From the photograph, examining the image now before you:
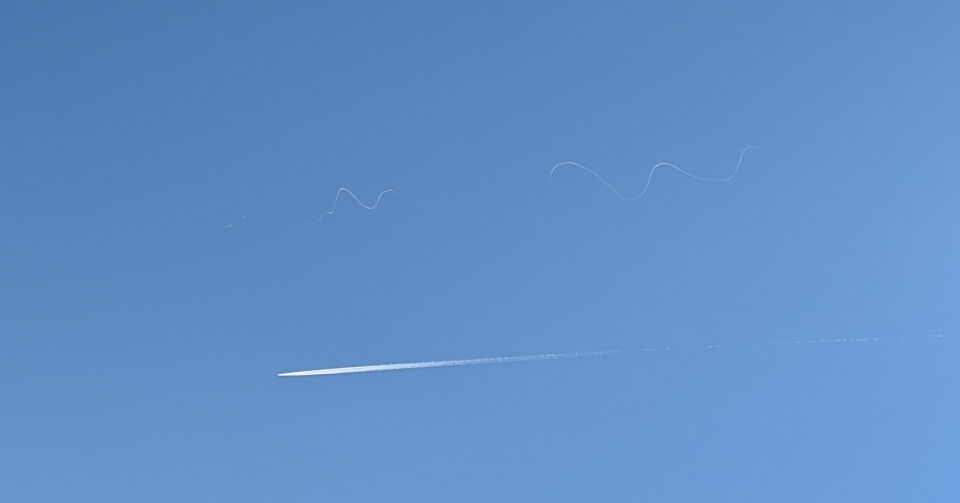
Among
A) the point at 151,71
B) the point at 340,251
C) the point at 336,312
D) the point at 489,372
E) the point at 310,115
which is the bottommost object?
the point at 489,372

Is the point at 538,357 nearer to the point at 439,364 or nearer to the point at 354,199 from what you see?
the point at 439,364

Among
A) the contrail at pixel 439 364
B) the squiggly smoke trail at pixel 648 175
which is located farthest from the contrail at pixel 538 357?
the squiggly smoke trail at pixel 648 175

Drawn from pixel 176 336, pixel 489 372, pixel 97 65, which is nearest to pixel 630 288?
pixel 489 372

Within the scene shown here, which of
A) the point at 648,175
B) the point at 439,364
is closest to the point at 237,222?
the point at 439,364

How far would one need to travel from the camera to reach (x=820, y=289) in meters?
1.44

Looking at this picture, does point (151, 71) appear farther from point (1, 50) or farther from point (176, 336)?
point (176, 336)

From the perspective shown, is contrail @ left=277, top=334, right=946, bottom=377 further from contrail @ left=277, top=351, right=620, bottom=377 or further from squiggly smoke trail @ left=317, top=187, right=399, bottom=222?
squiggly smoke trail @ left=317, top=187, right=399, bottom=222

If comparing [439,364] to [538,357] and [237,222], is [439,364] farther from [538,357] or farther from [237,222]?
[237,222]

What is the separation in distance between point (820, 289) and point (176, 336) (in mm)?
1081

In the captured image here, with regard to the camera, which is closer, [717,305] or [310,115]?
[717,305]

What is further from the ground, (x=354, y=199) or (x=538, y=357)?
(x=354, y=199)

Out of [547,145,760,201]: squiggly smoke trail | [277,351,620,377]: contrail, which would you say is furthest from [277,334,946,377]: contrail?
[547,145,760,201]: squiggly smoke trail

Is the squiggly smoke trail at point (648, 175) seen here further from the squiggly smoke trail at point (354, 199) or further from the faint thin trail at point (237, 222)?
the faint thin trail at point (237, 222)

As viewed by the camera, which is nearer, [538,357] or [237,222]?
[538,357]
